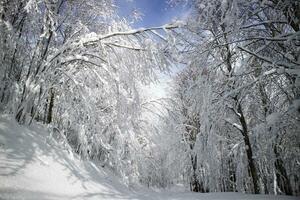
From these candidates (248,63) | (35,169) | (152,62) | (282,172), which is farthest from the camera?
(282,172)

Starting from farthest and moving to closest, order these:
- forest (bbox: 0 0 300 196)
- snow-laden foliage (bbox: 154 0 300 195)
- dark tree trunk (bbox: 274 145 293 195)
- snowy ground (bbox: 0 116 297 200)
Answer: dark tree trunk (bbox: 274 145 293 195)
forest (bbox: 0 0 300 196)
snow-laden foliage (bbox: 154 0 300 195)
snowy ground (bbox: 0 116 297 200)

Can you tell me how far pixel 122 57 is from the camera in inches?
217

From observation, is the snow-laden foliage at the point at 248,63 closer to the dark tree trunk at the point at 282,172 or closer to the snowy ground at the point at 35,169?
the dark tree trunk at the point at 282,172

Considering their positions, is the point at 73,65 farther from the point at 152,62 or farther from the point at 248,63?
the point at 248,63

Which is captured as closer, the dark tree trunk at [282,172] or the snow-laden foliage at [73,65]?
the snow-laden foliage at [73,65]

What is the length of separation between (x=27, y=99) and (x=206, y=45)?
3.82m

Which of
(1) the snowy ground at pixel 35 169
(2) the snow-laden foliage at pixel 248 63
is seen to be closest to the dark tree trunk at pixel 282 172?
(2) the snow-laden foliage at pixel 248 63

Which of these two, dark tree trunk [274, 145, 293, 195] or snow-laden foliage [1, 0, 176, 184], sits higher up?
snow-laden foliage [1, 0, 176, 184]

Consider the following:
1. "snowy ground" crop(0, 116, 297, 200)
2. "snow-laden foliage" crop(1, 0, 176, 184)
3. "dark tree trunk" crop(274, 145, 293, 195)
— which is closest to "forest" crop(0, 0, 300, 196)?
"snow-laden foliage" crop(1, 0, 176, 184)

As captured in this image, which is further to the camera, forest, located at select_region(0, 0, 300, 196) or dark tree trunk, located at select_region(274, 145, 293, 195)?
dark tree trunk, located at select_region(274, 145, 293, 195)

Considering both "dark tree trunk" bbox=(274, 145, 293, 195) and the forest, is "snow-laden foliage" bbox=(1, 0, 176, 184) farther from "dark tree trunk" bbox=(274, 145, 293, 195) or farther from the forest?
"dark tree trunk" bbox=(274, 145, 293, 195)

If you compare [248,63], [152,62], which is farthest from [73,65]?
[248,63]

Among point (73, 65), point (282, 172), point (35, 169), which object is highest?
point (73, 65)

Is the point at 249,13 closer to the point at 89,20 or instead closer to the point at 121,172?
the point at 89,20
